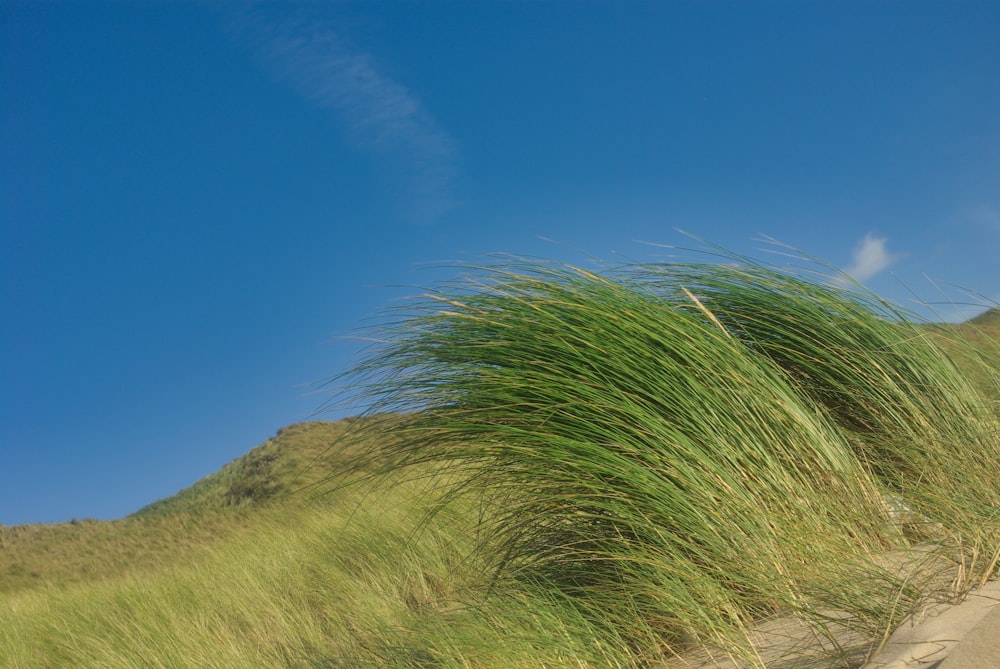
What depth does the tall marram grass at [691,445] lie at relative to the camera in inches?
75.9

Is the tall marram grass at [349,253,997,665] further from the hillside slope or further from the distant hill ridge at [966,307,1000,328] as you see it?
the hillside slope

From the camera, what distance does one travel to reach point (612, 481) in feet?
7.03

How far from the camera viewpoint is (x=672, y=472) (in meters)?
2.08

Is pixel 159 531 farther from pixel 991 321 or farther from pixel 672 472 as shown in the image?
pixel 991 321

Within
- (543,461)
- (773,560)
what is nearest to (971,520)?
(773,560)

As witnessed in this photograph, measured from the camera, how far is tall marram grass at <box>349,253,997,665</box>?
1.93 meters

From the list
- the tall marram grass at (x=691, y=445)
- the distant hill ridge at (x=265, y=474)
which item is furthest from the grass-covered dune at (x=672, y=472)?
the distant hill ridge at (x=265, y=474)

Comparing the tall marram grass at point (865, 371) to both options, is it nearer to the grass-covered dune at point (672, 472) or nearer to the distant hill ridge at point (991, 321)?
the grass-covered dune at point (672, 472)

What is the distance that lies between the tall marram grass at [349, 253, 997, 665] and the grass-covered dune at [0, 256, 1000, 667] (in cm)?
1

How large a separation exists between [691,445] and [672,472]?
12 centimetres

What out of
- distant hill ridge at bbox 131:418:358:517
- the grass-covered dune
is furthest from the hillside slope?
the grass-covered dune

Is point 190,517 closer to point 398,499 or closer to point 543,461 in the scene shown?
point 398,499

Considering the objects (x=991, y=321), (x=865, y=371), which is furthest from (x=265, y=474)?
(x=991, y=321)

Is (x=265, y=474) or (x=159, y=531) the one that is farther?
(x=265, y=474)
